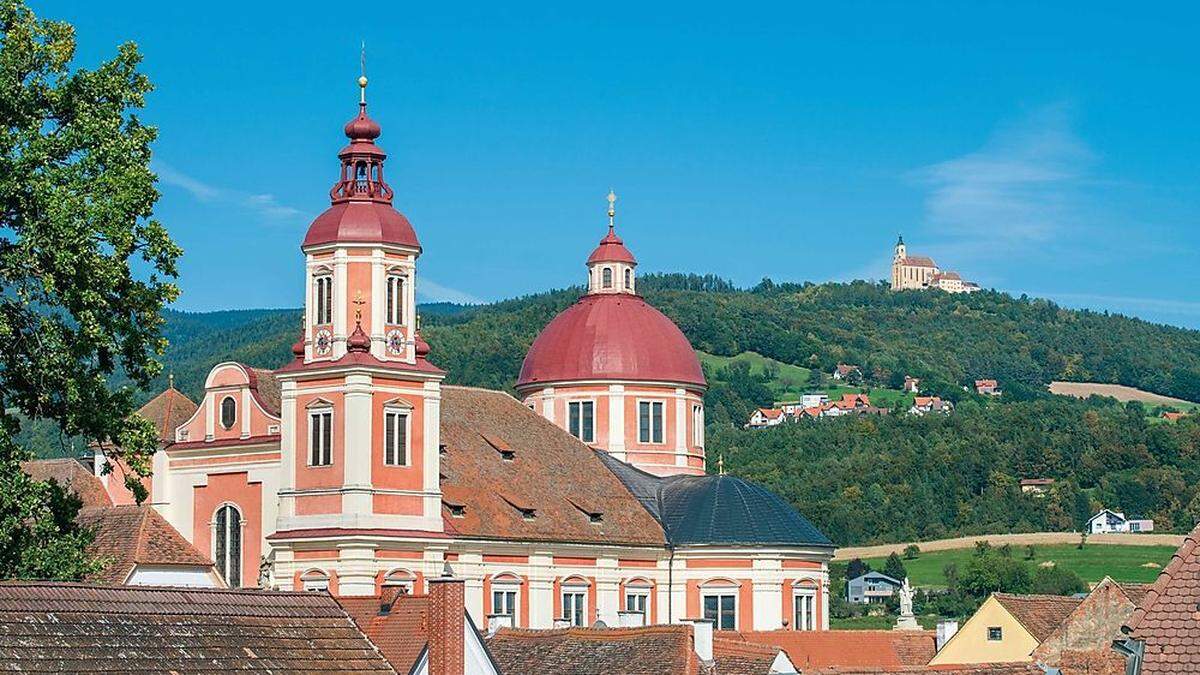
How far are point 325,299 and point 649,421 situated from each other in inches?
851

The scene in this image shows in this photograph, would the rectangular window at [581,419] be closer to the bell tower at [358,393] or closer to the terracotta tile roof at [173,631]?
the bell tower at [358,393]

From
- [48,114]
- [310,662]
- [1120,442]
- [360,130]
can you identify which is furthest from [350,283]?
[1120,442]

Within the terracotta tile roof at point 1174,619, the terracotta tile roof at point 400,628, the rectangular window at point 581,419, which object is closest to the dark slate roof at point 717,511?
the rectangular window at point 581,419

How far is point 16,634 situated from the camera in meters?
29.7

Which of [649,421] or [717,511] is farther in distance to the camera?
[649,421]

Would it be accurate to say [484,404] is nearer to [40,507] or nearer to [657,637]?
[657,637]

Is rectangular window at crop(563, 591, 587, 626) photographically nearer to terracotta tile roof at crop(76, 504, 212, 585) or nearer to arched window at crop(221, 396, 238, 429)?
arched window at crop(221, 396, 238, 429)

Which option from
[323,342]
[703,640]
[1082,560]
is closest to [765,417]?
[1082,560]

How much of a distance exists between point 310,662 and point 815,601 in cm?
5296

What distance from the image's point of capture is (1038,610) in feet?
206

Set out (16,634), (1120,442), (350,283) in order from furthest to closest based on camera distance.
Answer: (1120,442) < (350,283) < (16,634)

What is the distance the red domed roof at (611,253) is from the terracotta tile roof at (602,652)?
150ft

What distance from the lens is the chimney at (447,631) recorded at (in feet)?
131

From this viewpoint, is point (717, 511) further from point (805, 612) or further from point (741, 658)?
point (741, 658)
